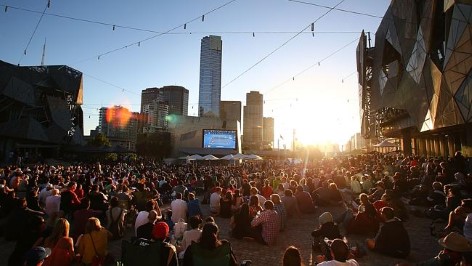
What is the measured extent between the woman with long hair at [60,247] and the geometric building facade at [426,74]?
65.7 ft

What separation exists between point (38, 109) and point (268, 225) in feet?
179

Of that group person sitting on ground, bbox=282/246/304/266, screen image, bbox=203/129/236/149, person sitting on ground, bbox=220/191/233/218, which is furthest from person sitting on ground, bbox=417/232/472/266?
screen image, bbox=203/129/236/149

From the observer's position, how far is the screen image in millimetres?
60000

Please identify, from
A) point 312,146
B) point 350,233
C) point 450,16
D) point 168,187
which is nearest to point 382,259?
point 350,233

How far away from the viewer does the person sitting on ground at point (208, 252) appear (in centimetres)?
484

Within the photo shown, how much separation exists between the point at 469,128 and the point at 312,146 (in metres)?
89.2

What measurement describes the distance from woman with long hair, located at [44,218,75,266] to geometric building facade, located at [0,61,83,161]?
42802 millimetres

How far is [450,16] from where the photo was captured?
1825 cm

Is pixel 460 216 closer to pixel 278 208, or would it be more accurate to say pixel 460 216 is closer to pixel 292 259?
→ pixel 278 208

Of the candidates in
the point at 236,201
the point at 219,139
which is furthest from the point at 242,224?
the point at 219,139

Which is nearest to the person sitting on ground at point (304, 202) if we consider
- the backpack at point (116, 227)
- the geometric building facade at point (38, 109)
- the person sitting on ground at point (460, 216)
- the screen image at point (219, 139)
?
the person sitting on ground at point (460, 216)

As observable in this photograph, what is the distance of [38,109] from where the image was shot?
166 feet

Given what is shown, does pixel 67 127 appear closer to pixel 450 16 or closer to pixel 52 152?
pixel 52 152

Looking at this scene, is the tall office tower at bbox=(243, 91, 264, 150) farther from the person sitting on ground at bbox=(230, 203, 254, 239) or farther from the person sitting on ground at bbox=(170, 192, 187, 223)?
the person sitting on ground at bbox=(230, 203, 254, 239)
